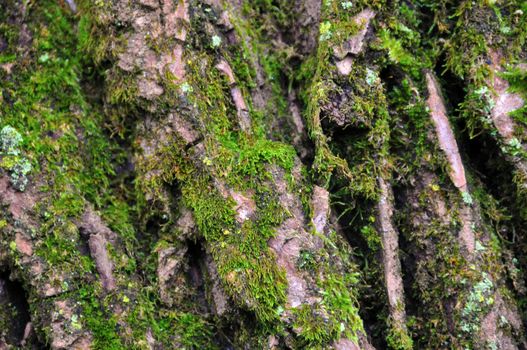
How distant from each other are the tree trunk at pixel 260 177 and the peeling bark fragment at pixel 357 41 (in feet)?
0.04

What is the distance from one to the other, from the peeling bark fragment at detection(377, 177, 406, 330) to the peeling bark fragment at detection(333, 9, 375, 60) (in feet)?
2.89

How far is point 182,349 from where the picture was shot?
2.91 meters

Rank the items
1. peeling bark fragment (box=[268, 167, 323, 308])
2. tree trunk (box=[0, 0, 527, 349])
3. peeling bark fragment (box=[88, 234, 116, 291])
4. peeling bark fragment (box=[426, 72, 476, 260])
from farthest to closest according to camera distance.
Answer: peeling bark fragment (box=[426, 72, 476, 260])
peeling bark fragment (box=[88, 234, 116, 291])
tree trunk (box=[0, 0, 527, 349])
peeling bark fragment (box=[268, 167, 323, 308])

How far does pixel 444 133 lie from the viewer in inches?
126

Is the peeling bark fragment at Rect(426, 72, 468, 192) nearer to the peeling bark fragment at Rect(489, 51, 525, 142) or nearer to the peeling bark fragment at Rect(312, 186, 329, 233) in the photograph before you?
the peeling bark fragment at Rect(489, 51, 525, 142)

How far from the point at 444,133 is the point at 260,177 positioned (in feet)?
4.37

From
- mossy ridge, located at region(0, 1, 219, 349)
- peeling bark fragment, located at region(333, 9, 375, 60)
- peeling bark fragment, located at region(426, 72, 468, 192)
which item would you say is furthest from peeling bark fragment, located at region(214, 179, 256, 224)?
peeling bark fragment, located at region(426, 72, 468, 192)

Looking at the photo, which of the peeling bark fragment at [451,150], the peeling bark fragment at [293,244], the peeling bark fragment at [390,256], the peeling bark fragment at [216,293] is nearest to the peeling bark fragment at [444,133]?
the peeling bark fragment at [451,150]

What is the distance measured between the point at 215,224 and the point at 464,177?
1701 millimetres

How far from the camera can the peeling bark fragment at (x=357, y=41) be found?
316 centimetres

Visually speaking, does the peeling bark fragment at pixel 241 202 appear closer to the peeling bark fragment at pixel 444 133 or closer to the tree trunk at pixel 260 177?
the tree trunk at pixel 260 177

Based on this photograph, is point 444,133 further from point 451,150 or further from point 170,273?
point 170,273

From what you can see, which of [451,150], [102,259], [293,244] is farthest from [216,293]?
[451,150]

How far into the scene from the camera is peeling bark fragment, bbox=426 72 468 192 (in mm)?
3137
